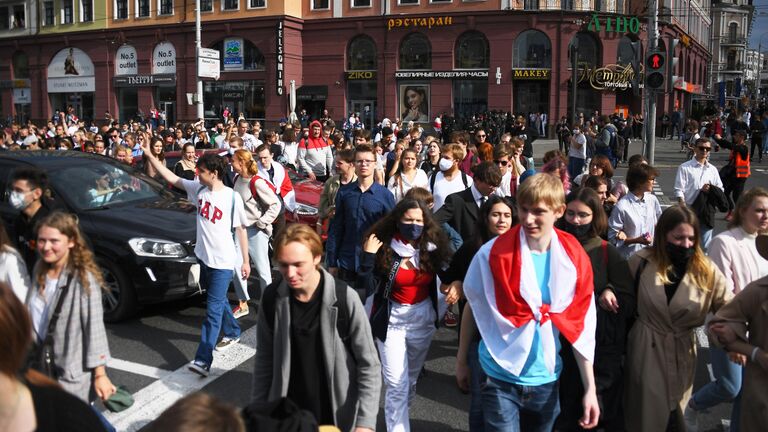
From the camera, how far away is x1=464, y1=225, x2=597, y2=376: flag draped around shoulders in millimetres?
3322

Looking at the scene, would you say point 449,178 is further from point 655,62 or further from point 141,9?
point 141,9

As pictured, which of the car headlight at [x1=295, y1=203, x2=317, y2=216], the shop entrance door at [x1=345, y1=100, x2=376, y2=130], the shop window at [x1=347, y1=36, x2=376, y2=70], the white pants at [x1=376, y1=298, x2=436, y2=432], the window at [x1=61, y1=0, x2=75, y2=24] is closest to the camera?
the white pants at [x1=376, y1=298, x2=436, y2=432]

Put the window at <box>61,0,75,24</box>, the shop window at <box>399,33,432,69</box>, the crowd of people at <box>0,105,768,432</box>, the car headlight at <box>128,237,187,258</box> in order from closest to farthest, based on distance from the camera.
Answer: the crowd of people at <box>0,105,768,432</box> → the car headlight at <box>128,237,187,258</box> → the shop window at <box>399,33,432,69</box> → the window at <box>61,0,75,24</box>

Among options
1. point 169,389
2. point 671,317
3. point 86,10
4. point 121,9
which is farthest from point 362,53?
point 671,317

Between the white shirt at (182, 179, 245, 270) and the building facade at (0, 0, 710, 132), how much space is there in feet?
107

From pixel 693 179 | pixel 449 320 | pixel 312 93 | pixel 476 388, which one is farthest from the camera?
pixel 312 93

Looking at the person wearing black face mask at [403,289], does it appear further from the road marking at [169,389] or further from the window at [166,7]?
the window at [166,7]

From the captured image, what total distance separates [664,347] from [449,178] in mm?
4276

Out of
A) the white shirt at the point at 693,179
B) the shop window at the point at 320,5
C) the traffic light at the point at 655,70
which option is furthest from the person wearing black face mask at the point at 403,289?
the shop window at the point at 320,5

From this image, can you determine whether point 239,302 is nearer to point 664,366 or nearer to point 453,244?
point 453,244

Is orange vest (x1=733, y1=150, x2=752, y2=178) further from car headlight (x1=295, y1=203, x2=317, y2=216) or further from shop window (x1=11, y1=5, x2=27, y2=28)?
shop window (x1=11, y1=5, x2=27, y2=28)

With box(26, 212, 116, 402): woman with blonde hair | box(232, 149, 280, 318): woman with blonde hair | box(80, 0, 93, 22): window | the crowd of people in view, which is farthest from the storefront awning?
box(26, 212, 116, 402): woman with blonde hair

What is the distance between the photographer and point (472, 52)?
38.2 m

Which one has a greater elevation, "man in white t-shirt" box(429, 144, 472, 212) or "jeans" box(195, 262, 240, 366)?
"man in white t-shirt" box(429, 144, 472, 212)
